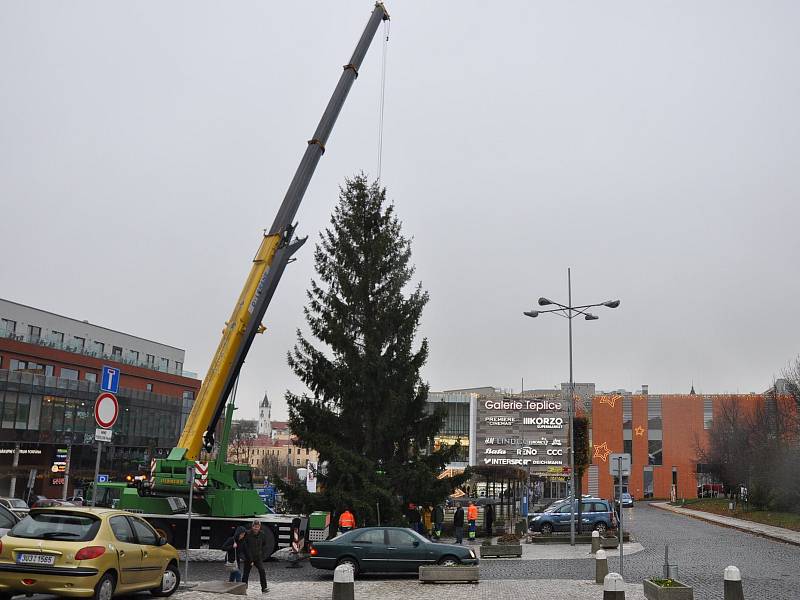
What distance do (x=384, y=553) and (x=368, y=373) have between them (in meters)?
11.8

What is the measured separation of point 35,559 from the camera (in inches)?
458

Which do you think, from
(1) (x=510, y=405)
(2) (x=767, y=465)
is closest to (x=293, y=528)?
(1) (x=510, y=405)

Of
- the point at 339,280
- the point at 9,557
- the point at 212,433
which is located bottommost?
the point at 9,557

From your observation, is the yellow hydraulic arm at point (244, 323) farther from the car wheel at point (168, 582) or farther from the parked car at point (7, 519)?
the car wheel at point (168, 582)

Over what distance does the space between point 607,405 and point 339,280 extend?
64.2 metres

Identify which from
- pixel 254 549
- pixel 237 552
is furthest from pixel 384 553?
pixel 254 549

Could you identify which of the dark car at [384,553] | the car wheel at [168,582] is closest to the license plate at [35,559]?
the car wheel at [168,582]

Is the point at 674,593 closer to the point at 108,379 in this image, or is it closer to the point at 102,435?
the point at 102,435

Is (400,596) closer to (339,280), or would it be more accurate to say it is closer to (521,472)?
(339,280)

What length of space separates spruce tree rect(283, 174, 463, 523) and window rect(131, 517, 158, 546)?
47.2 ft

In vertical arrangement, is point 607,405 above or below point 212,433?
above

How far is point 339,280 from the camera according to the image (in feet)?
104

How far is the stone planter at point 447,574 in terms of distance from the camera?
17828mm

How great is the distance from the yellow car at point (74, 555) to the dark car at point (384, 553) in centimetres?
659
